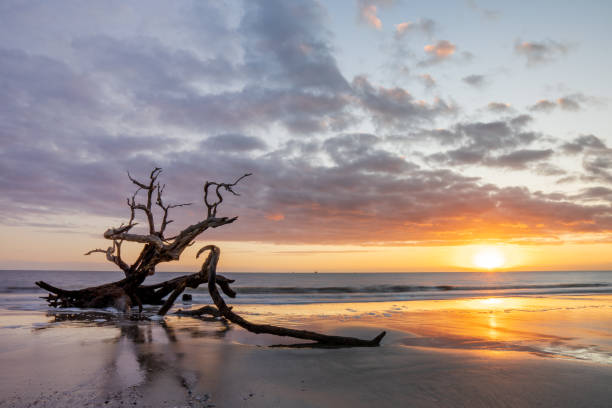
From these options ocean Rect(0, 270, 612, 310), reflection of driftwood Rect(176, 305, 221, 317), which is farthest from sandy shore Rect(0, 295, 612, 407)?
ocean Rect(0, 270, 612, 310)

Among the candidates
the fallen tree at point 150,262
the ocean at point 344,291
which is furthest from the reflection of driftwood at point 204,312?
the ocean at point 344,291

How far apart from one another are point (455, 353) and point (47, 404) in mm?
6751

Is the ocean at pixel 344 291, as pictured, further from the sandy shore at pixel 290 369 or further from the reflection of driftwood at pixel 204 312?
the sandy shore at pixel 290 369

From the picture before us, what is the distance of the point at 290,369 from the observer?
617 centimetres

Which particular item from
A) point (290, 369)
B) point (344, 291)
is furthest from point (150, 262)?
point (344, 291)

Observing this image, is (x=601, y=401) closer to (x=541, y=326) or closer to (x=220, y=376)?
(x=220, y=376)

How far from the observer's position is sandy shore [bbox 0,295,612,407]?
471 centimetres

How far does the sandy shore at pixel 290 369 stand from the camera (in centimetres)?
471

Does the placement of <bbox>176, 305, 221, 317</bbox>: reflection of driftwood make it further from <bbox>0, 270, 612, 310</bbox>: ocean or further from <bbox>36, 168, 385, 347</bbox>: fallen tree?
<bbox>0, 270, 612, 310</bbox>: ocean

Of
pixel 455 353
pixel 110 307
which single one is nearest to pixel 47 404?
pixel 455 353

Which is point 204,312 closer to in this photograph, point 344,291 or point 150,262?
point 150,262

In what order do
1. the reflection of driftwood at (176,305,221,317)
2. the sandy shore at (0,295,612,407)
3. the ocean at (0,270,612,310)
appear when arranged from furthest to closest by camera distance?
the ocean at (0,270,612,310) → the reflection of driftwood at (176,305,221,317) → the sandy shore at (0,295,612,407)

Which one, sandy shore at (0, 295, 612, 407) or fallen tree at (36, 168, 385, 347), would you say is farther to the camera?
fallen tree at (36, 168, 385, 347)

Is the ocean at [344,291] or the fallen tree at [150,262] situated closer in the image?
the fallen tree at [150,262]
